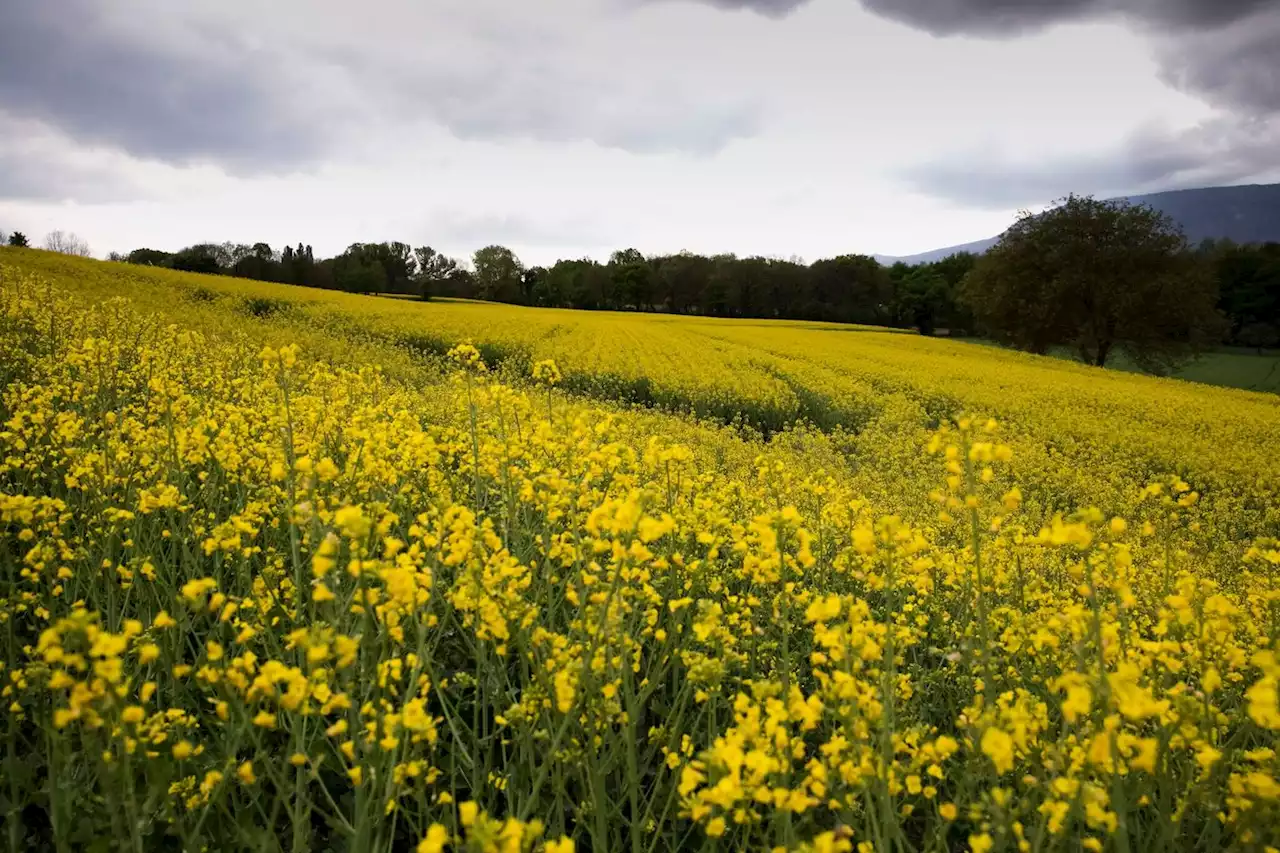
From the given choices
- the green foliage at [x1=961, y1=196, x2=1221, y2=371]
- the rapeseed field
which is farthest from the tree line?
the rapeseed field

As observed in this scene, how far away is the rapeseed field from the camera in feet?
6.49

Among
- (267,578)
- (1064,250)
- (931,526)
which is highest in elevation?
(1064,250)

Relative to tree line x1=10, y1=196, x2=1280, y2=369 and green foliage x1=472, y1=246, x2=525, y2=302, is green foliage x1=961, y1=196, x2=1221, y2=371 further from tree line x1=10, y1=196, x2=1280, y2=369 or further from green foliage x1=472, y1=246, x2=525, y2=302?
green foliage x1=472, y1=246, x2=525, y2=302

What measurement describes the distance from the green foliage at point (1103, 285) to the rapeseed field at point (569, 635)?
28.8 m

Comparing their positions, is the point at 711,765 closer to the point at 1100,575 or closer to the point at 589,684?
the point at 589,684

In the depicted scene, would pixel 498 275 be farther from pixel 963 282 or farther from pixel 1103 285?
pixel 1103 285

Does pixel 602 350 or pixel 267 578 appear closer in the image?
pixel 267 578

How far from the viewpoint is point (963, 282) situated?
148 feet

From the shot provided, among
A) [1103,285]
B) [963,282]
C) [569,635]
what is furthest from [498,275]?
[569,635]

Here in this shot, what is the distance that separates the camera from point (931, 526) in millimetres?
6676

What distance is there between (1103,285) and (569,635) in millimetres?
41236

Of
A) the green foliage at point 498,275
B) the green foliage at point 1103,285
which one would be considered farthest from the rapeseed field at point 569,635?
the green foliage at point 498,275

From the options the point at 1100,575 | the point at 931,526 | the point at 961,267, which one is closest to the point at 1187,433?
the point at 931,526

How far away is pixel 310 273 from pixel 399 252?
44.5 feet
